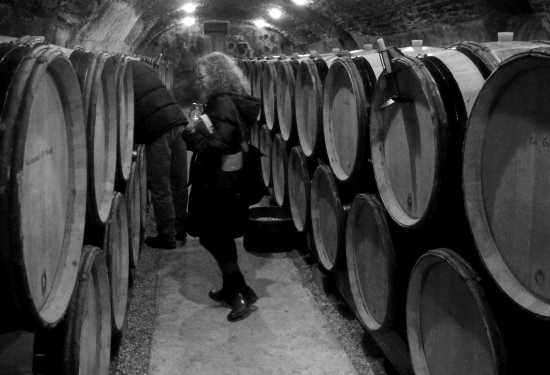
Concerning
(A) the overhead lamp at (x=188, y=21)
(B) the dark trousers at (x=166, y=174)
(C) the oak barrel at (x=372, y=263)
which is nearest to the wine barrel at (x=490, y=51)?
(C) the oak barrel at (x=372, y=263)

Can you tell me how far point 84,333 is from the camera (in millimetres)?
2084

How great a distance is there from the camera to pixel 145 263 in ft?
15.4

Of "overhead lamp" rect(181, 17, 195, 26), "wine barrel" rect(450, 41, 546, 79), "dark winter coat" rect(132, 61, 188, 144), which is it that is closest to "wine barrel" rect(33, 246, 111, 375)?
"wine barrel" rect(450, 41, 546, 79)

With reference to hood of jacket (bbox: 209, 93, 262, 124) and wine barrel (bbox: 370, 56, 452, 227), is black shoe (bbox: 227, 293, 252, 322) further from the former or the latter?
wine barrel (bbox: 370, 56, 452, 227)

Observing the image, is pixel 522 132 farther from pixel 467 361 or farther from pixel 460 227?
pixel 467 361

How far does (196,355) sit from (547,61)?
2.54m

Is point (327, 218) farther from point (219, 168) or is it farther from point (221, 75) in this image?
point (221, 75)

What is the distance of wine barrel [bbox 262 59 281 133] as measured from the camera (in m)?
5.49

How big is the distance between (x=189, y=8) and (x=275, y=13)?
7.52 feet

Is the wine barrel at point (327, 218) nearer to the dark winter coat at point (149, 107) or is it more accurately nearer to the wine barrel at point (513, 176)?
the dark winter coat at point (149, 107)

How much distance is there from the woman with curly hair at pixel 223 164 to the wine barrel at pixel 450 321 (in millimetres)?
1610

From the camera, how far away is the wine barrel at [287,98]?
4523 millimetres

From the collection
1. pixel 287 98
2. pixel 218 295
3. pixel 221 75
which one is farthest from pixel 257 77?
pixel 218 295

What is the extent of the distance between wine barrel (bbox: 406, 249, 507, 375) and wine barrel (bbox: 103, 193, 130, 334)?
4.53 feet
